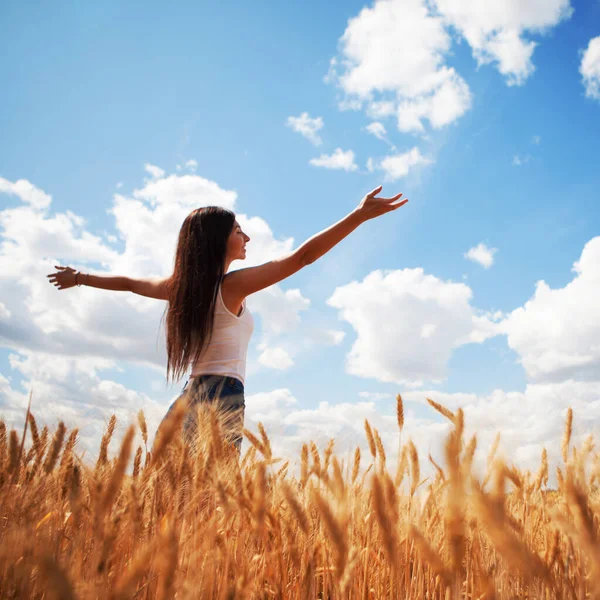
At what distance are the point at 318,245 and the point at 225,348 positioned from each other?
2.83 feet

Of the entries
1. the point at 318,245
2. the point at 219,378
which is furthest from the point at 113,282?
the point at 318,245

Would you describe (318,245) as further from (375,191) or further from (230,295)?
(230,295)

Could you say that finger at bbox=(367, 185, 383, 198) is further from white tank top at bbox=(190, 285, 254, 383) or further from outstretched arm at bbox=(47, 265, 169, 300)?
outstretched arm at bbox=(47, 265, 169, 300)

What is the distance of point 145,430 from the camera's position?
2213 mm

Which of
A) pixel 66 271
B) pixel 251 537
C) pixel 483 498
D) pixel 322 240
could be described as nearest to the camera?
pixel 483 498

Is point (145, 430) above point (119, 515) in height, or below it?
above

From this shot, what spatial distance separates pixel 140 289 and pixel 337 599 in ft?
10.7

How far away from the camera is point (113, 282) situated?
4145 mm

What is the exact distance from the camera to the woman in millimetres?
3090

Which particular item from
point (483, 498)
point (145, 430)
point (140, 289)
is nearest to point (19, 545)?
point (483, 498)

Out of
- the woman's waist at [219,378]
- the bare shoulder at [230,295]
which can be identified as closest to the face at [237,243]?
the bare shoulder at [230,295]

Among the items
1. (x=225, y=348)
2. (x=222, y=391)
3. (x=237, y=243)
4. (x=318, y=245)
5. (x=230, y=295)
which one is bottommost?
Result: (x=222, y=391)

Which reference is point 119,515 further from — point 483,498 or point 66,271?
point 66,271

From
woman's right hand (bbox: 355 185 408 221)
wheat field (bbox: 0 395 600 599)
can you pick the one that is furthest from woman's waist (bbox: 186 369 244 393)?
woman's right hand (bbox: 355 185 408 221)
